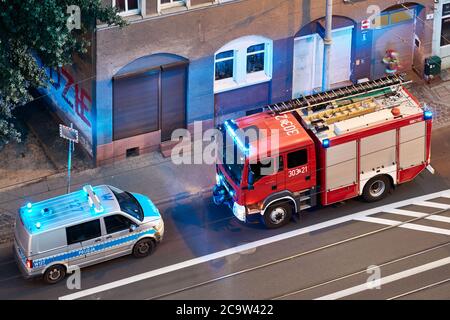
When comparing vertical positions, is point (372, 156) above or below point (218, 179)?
above

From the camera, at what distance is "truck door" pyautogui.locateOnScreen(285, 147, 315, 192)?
30250mm

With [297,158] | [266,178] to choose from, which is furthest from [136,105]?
[297,158]

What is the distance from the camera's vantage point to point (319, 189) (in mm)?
31141

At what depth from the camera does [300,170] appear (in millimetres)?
30484

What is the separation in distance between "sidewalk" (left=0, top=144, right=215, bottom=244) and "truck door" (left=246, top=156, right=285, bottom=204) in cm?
336

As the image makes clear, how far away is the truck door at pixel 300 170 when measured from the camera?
30250 mm

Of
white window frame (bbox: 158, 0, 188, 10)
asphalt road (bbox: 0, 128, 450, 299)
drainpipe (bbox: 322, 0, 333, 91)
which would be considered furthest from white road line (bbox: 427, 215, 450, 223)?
white window frame (bbox: 158, 0, 188, 10)

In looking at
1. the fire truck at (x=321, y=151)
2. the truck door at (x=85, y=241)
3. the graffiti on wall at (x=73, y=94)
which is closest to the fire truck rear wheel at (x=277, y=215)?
the fire truck at (x=321, y=151)

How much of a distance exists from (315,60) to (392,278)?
1064 centimetres

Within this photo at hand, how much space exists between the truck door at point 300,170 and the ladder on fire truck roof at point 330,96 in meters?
1.49

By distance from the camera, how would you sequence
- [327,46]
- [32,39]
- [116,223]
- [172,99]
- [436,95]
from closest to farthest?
[116,223]
[32,39]
[327,46]
[172,99]
[436,95]

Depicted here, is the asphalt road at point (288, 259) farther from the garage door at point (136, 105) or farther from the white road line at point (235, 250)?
the garage door at point (136, 105)

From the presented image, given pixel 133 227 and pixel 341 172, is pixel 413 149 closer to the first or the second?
pixel 341 172
